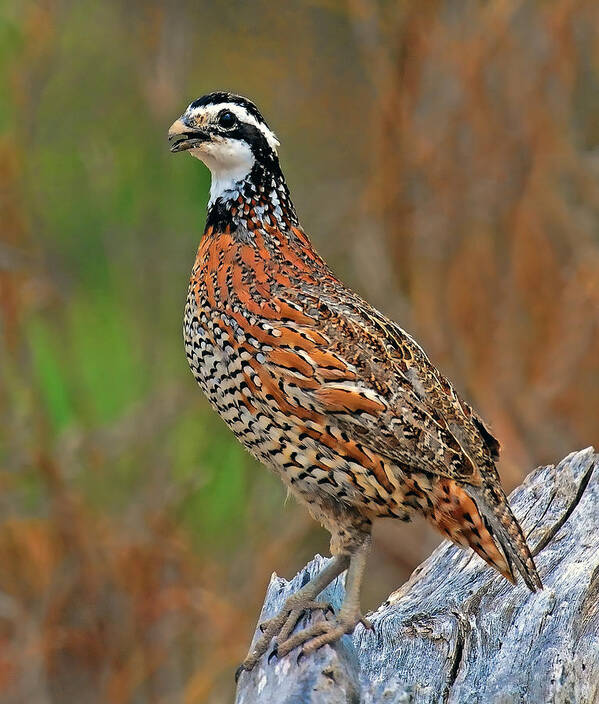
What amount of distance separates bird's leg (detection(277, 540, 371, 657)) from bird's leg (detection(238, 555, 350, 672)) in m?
0.08

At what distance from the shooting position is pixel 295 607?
3.69 m

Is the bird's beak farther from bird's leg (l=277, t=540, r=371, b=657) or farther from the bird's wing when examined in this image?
bird's leg (l=277, t=540, r=371, b=657)

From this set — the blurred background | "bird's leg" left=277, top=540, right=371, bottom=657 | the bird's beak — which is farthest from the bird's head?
the blurred background

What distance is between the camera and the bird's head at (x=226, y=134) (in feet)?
12.7

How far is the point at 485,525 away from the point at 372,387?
0.52 m

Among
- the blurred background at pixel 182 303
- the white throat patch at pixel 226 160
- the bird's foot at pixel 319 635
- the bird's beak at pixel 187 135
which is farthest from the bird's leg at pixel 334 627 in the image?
the blurred background at pixel 182 303

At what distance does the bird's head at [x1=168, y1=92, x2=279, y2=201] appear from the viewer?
3.88 m

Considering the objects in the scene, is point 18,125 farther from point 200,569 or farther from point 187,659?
point 187,659

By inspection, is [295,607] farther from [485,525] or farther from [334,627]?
[485,525]

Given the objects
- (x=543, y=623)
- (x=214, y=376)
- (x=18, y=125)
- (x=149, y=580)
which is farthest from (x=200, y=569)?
(x=543, y=623)

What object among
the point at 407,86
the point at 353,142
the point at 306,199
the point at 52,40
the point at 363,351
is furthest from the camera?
the point at 353,142

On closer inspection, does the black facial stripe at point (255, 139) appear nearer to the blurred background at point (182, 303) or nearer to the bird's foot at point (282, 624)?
the bird's foot at point (282, 624)

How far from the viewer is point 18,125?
5758 millimetres

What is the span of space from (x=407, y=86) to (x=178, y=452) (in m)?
2.30
